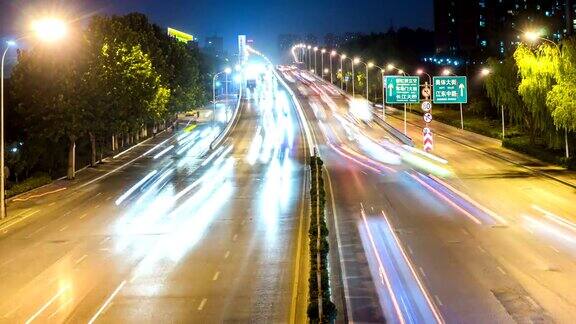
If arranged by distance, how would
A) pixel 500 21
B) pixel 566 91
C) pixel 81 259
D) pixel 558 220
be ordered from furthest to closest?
pixel 500 21 < pixel 566 91 < pixel 558 220 < pixel 81 259

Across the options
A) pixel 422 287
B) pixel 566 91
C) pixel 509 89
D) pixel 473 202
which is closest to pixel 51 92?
pixel 473 202

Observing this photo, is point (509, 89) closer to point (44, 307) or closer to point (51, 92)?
point (51, 92)

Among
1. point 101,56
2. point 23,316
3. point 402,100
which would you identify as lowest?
point 23,316

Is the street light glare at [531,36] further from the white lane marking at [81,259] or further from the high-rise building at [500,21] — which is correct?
the high-rise building at [500,21]

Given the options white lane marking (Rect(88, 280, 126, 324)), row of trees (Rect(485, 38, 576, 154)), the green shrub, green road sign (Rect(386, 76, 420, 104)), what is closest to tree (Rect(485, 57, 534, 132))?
row of trees (Rect(485, 38, 576, 154))

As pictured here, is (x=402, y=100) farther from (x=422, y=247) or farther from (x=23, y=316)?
(x=23, y=316)

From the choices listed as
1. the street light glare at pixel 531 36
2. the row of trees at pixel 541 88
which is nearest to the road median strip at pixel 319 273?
the row of trees at pixel 541 88

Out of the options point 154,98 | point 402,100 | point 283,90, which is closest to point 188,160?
point 154,98

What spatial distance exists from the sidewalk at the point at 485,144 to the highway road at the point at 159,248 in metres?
18.0

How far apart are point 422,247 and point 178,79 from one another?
71.4 metres

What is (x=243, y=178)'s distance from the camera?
49938 millimetres

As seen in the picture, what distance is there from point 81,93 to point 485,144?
40.9 meters

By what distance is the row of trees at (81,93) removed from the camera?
51.4m

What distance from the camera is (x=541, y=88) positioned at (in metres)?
52.2
